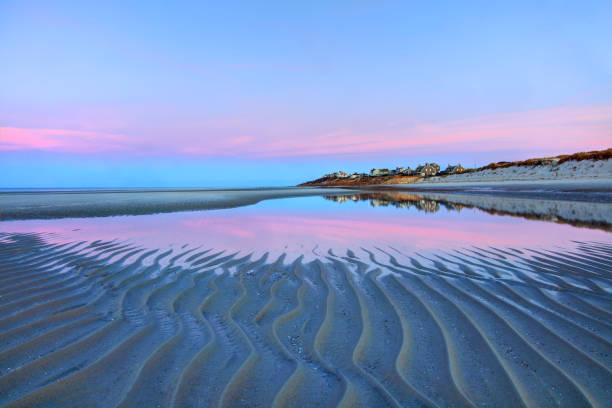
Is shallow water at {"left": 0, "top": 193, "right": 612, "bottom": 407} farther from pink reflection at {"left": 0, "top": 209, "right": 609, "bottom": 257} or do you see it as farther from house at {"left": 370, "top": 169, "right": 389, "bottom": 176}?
house at {"left": 370, "top": 169, "right": 389, "bottom": 176}

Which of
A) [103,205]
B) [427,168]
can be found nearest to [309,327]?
[103,205]

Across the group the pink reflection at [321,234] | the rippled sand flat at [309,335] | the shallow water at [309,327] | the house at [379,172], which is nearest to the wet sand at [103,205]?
the pink reflection at [321,234]

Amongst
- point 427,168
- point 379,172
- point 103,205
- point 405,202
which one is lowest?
point 405,202

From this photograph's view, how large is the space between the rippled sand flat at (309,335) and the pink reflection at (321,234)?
1959 millimetres

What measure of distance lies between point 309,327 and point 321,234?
20.3 ft

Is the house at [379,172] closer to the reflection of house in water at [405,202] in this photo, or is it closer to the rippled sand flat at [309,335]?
the reflection of house in water at [405,202]

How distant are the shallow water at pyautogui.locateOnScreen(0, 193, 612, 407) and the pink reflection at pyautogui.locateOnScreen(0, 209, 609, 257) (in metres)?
0.68

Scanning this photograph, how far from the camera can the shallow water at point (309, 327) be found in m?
2.17

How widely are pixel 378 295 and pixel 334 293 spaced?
23.0 inches

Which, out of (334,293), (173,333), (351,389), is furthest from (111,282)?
(351,389)

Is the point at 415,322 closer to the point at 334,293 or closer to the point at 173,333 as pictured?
the point at 334,293

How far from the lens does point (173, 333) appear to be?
305 centimetres

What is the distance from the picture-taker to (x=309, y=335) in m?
3.02

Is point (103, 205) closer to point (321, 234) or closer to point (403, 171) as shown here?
point (321, 234)
